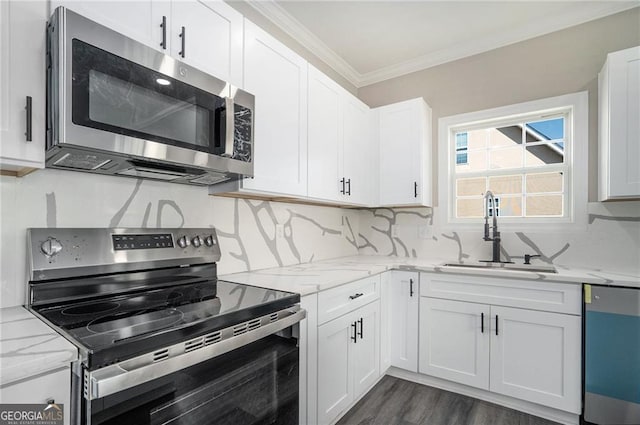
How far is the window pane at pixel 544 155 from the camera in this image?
2.52 metres

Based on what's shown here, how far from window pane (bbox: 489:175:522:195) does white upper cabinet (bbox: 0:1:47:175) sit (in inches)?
116

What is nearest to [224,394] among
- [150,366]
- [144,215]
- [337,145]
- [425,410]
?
[150,366]

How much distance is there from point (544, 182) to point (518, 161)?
259 millimetres

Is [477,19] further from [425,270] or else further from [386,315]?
[386,315]

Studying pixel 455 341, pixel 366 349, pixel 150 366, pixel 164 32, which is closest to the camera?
pixel 150 366

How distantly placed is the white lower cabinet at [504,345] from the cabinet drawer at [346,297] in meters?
0.43

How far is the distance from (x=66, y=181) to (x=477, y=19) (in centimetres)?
278

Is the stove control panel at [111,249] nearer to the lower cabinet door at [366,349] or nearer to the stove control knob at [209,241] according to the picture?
the stove control knob at [209,241]

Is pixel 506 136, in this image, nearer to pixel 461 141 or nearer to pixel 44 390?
pixel 461 141

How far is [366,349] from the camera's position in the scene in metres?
2.10

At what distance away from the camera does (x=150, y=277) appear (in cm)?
144

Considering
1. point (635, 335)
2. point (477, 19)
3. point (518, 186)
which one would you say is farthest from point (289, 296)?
point (477, 19)

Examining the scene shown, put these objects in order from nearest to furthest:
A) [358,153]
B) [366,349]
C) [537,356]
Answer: [537,356]
[366,349]
[358,153]

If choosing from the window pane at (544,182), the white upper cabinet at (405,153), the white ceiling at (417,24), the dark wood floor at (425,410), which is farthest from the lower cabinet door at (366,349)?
the white ceiling at (417,24)
